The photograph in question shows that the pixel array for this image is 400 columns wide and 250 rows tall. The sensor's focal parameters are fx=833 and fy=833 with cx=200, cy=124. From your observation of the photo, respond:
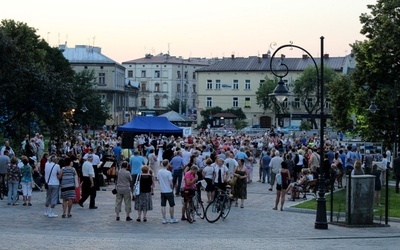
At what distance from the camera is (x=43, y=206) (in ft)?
84.6

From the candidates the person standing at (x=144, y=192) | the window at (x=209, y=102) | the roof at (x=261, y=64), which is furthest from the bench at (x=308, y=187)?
the window at (x=209, y=102)

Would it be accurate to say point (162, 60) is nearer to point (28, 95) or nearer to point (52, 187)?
point (28, 95)

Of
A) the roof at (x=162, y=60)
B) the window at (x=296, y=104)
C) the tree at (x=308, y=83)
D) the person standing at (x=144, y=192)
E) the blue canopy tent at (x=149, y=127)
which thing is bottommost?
the person standing at (x=144, y=192)

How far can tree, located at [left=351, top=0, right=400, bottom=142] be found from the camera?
1870 inches

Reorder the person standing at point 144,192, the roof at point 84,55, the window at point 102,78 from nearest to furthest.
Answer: the person standing at point 144,192, the roof at point 84,55, the window at point 102,78

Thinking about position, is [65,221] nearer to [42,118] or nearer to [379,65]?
[42,118]

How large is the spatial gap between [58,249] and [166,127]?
3440 cm

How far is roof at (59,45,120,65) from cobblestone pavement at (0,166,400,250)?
10505 cm

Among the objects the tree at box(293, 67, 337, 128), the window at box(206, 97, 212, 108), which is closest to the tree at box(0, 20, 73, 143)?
the tree at box(293, 67, 337, 128)

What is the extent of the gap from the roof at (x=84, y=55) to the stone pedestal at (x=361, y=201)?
357 ft

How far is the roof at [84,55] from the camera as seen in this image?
425 feet

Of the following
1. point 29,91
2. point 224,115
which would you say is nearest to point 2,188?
point 29,91

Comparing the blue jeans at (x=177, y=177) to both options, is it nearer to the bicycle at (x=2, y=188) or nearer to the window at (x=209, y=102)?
the bicycle at (x=2, y=188)

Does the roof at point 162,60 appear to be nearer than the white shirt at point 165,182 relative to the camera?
No
